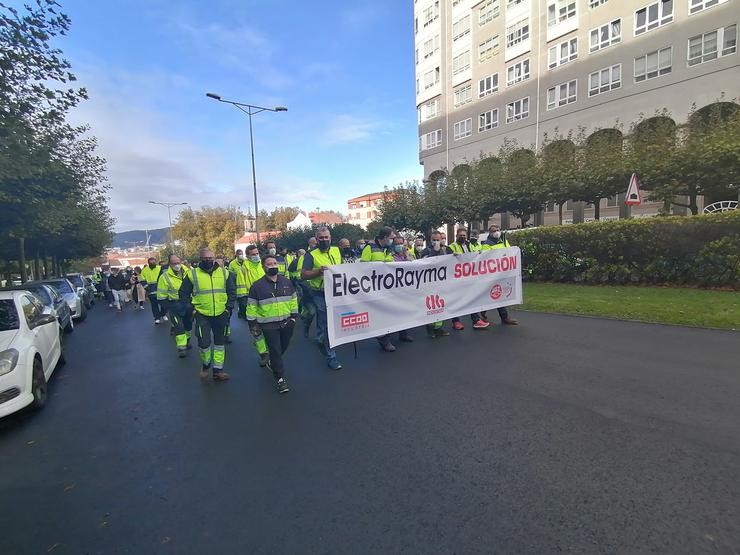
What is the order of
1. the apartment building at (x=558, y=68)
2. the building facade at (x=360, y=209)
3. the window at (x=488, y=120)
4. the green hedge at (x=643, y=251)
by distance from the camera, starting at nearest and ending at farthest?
the green hedge at (x=643, y=251) < the apartment building at (x=558, y=68) < the window at (x=488, y=120) < the building facade at (x=360, y=209)

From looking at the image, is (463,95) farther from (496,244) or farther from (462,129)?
(496,244)

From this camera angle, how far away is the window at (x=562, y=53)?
3250cm

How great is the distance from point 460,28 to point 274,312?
4537 centimetres

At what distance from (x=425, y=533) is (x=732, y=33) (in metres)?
33.6

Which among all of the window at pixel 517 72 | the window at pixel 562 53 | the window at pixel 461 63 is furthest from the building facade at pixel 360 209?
the window at pixel 562 53

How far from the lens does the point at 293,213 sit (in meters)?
83.8

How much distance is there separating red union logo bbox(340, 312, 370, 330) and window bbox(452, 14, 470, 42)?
142ft

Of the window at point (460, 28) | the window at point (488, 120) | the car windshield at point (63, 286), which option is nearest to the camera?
the car windshield at point (63, 286)

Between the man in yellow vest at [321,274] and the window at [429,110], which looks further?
the window at [429,110]

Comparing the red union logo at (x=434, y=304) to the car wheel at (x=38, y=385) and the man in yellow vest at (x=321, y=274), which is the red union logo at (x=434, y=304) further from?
the car wheel at (x=38, y=385)

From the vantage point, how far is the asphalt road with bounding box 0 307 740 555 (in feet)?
8.64

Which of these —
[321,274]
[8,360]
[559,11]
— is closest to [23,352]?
[8,360]

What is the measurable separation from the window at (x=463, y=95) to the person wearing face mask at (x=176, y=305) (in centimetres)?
3858

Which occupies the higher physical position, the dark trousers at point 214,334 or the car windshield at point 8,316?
the car windshield at point 8,316
